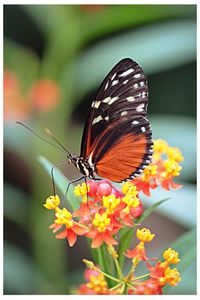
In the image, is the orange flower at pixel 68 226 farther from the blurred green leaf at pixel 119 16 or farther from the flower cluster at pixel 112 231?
the blurred green leaf at pixel 119 16

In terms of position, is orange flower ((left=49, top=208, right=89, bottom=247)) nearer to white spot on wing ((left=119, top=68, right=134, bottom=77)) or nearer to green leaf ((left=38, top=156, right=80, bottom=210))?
green leaf ((left=38, top=156, right=80, bottom=210))

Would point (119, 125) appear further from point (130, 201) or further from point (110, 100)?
point (130, 201)

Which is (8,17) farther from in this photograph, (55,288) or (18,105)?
(55,288)

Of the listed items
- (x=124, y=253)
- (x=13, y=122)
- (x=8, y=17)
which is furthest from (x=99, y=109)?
(x=8, y=17)

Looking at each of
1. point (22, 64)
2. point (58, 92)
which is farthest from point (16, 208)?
point (22, 64)

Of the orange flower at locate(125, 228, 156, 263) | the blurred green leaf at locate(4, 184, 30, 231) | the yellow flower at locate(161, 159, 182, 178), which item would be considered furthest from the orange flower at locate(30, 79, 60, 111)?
the orange flower at locate(125, 228, 156, 263)

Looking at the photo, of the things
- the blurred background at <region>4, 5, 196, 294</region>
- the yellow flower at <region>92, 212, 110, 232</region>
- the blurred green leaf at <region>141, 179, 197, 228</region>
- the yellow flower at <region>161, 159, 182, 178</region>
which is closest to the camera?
the yellow flower at <region>92, 212, 110, 232</region>

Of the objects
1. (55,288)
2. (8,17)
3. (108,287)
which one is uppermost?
(8,17)
